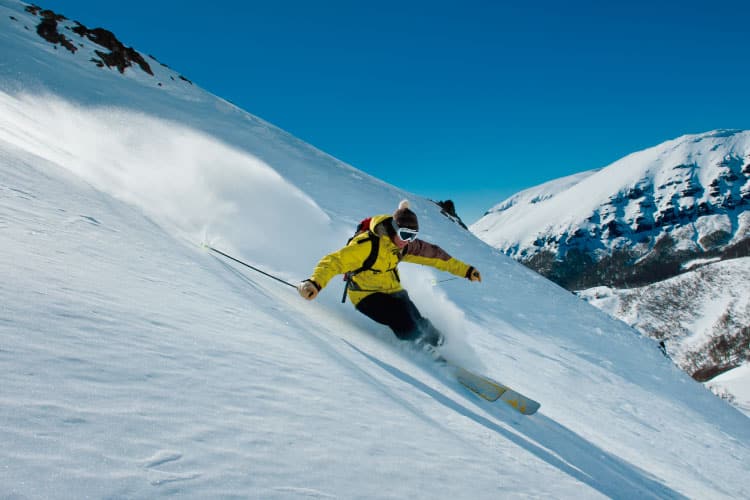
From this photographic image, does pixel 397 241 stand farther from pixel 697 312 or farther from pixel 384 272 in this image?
pixel 697 312

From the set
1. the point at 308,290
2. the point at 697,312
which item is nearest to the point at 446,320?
the point at 308,290

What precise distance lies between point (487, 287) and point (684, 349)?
133m

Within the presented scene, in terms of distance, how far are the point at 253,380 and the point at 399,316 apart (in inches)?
139

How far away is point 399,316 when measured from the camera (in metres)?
5.77

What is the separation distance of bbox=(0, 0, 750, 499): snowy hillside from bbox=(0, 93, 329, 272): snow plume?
10 centimetres

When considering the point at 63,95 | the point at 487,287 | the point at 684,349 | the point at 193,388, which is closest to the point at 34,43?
the point at 63,95

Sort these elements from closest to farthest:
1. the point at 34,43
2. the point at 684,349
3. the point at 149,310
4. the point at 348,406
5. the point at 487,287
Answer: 1. the point at 348,406
2. the point at 149,310
3. the point at 487,287
4. the point at 34,43
5. the point at 684,349

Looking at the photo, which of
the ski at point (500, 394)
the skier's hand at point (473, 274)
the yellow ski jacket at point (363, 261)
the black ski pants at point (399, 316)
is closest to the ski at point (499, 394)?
the ski at point (500, 394)

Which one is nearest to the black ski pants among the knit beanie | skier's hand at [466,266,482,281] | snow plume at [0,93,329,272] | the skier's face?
the skier's face

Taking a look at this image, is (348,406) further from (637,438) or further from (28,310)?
(637,438)

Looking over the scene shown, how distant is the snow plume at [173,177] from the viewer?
318 inches

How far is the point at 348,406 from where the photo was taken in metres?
2.49

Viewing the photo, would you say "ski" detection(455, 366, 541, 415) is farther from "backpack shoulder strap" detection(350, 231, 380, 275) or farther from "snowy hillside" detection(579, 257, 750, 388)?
"snowy hillside" detection(579, 257, 750, 388)

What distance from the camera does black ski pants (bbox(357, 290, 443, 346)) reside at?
5.73 metres
